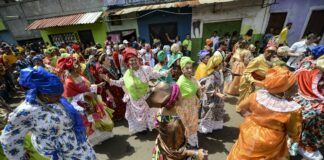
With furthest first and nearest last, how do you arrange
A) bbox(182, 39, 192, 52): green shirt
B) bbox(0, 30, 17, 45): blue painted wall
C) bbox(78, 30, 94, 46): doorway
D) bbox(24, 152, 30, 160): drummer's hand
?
bbox(0, 30, 17, 45): blue painted wall, bbox(78, 30, 94, 46): doorway, bbox(182, 39, 192, 52): green shirt, bbox(24, 152, 30, 160): drummer's hand

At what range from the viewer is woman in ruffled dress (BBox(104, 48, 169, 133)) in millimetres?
3695

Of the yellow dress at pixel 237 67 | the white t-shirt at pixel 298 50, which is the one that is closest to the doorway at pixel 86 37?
the yellow dress at pixel 237 67

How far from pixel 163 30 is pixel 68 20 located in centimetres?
670

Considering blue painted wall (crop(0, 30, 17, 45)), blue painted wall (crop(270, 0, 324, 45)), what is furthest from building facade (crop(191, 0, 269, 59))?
blue painted wall (crop(0, 30, 17, 45))

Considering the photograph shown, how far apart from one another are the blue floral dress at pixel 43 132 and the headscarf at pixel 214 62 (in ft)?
8.66

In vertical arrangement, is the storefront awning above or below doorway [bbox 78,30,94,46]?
above

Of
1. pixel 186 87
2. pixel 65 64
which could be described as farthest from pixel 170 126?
pixel 65 64

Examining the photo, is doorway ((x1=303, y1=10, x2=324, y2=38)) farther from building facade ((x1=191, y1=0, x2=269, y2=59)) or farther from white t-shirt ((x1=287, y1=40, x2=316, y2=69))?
white t-shirt ((x1=287, y1=40, x2=316, y2=69))

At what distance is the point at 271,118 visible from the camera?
2.10 metres

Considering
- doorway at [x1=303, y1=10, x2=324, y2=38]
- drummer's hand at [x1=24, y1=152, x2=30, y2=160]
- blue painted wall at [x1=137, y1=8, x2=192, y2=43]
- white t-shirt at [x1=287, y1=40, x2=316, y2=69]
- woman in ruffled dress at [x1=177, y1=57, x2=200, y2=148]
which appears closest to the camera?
drummer's hand at [x1=24, y1=152, x2=30, y2=160]

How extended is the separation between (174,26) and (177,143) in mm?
10300

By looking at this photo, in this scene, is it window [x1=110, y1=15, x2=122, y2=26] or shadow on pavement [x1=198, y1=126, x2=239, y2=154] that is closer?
shadow on pavement [x1=198, y1=126, x2=239, y2=154]

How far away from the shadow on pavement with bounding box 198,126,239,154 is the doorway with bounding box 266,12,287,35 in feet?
25.1

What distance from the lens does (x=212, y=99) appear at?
3758 millimetres
